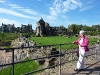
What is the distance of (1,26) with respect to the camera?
18450cm

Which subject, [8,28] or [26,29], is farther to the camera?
[8,28]

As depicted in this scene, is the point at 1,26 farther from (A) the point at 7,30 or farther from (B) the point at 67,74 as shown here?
(B) the point at 67,74

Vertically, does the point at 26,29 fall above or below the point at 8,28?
below

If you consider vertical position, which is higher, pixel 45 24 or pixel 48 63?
pixel 45 24

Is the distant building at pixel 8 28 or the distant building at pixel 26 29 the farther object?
the distant building at pixel 8 28

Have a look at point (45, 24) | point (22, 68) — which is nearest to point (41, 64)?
point (22, 68)

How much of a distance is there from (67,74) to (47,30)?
8858 cm

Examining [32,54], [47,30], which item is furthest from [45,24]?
[32,54]

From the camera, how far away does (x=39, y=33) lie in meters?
92.4

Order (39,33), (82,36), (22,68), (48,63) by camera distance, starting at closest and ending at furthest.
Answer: (82,36)
(48,63)
(22,68)
(39,33)

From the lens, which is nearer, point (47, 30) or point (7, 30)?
point (47, 30)

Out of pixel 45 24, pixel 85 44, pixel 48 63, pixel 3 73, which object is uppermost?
pixel 45 24

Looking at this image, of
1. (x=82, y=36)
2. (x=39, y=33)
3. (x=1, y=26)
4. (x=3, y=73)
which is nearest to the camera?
(x=82, y=36)

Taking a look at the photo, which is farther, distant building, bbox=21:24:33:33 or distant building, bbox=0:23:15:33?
distant building, bbox=0:23:15:33
